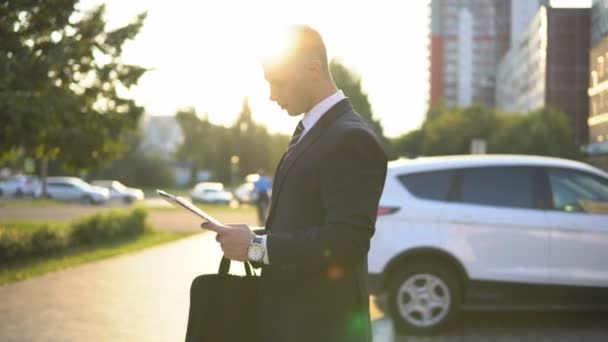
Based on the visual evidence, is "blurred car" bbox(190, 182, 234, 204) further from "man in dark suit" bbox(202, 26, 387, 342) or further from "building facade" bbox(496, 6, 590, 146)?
"man in dark suit" bbox(202, 26, 387, 342)

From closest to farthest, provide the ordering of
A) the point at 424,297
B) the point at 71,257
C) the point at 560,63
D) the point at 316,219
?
the point at 316,219, the point at 424,297, the point at 71,257, the point at 560,63

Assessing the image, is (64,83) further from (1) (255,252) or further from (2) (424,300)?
(1) (255,252)

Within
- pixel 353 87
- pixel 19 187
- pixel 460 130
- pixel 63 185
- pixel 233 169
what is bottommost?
pixel 19 187

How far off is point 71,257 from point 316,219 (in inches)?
538

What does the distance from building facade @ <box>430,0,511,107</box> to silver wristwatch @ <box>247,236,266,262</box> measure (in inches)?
5951

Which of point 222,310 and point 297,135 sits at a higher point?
point 297,135

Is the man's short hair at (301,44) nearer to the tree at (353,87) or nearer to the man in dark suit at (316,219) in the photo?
the man in dark suit at (316,219)

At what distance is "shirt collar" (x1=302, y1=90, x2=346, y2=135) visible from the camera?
2689mm

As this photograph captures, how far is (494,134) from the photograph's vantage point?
7981cm

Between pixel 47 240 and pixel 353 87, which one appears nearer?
pixel 47 240

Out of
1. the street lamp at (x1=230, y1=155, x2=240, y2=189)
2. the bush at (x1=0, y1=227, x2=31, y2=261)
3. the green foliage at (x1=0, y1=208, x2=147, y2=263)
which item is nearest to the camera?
the bush at (x1=0, y1=227, x2=31, y2=261)

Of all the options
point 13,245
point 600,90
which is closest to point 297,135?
point 13,245

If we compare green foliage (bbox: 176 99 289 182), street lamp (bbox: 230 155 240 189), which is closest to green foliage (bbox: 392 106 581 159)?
street lamp (bbox: 230 155 240 189)

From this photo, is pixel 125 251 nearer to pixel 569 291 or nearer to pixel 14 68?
pixel 14 68
